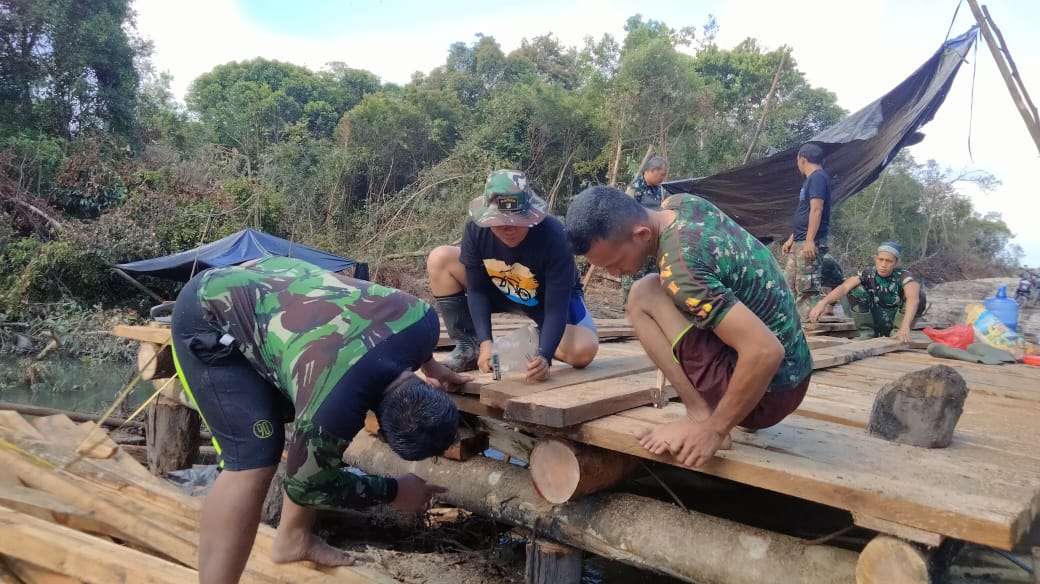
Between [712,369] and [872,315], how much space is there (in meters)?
4.63

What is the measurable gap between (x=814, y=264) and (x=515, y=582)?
4.51m

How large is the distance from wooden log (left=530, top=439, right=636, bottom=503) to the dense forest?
10322mm

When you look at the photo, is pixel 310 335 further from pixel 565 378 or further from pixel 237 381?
pixel 565 378

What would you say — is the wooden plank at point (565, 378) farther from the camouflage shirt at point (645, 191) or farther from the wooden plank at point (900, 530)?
the camouflage shirt at point (645, 191)

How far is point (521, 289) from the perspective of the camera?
331cm

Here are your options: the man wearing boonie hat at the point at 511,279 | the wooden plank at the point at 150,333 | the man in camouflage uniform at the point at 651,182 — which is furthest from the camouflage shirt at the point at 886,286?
the wooden plank at the point at 150,333

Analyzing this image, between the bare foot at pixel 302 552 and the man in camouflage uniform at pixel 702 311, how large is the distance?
123 centimetres

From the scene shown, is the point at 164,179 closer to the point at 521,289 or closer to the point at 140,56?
the point at 140,56

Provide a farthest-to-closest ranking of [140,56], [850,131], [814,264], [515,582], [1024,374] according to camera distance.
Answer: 1. [140,56]
2. [850,131]
3. [814,264]
4. [1024,374]
5. [515,582]

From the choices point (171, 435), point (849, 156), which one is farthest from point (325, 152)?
A: point (171, 435)

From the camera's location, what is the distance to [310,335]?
6.71 ft

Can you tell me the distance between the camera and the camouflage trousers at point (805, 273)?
6.32 metres

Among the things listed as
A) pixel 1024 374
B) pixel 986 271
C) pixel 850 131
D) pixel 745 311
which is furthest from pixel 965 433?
pixel 986 271

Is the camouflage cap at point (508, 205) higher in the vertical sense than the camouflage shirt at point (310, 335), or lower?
higher
